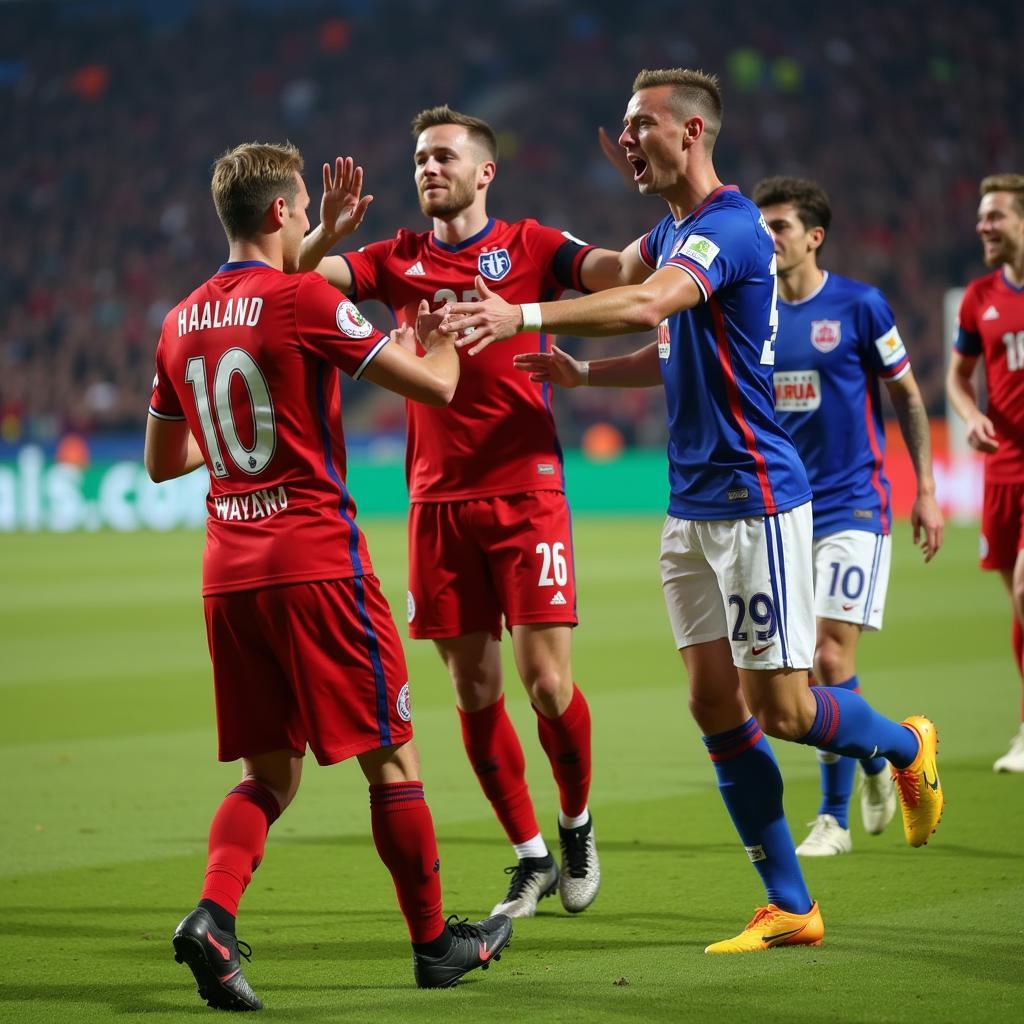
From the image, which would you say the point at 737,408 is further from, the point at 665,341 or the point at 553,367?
the point at 553,367

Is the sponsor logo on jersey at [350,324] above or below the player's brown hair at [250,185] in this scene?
below

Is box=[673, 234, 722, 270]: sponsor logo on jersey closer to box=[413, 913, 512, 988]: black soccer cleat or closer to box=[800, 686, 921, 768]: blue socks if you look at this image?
box=[800, 686, 921, 768]: blue socks

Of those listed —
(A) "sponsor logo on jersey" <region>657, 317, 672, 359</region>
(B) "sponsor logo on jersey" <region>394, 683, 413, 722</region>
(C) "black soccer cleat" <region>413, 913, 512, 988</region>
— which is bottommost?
(C) "black soccer cleat" <region>413, 913, 512, 988</region>

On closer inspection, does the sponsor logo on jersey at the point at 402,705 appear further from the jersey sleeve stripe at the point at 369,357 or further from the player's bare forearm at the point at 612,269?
the player's bare forearm at the point at 612,269

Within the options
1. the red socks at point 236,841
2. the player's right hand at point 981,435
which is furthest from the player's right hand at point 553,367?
the player's right hand at point 981,435

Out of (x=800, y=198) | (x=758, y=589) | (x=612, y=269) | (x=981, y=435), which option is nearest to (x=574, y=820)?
(x=758, y=589)

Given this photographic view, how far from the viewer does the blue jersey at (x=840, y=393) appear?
6.13m

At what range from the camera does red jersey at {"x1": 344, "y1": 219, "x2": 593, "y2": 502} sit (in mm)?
5242

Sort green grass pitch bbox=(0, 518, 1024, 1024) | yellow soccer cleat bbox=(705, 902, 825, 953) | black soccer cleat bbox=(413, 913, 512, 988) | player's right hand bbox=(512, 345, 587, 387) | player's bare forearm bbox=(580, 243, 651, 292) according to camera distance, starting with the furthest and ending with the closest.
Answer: player's bare forearm bbox=(580, 243, 651, 292), player's right hand bbox=(512, 345, 587, 387), yellow soccer cleat bbox=(705, 902, 825, 953), black soccer cleat bbox=(413, 913, 512, 988), green grass pitch bbox=(0, 518, 1024, 1024)

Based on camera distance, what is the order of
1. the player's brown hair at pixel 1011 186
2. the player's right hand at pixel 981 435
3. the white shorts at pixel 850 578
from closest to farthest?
the white shorts at pixel 850 578
the player's right hand at pixel 981 435
the player's brown hair at pixel 1011 186

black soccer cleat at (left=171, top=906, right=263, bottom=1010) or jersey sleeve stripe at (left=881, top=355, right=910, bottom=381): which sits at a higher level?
jersey sleeve stripe at (left=881, top=355, right=910, bottom=381)

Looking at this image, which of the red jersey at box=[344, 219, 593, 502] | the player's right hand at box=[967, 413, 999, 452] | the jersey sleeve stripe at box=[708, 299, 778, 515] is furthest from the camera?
the player's right hand at box=[967, 413, 999, 452]

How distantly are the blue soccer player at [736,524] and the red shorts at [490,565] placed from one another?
23.7 inches

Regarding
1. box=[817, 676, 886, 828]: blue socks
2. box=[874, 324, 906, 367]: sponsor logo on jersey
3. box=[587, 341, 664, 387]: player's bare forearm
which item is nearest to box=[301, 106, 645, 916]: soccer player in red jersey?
box=[587, 341, 664, 387]: player's bare forearm
